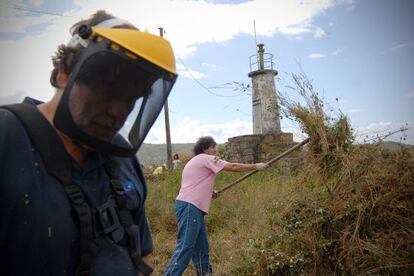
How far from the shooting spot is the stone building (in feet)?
22.9

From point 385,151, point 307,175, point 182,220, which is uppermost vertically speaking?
point 385,151

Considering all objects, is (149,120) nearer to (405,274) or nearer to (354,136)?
(405,274)

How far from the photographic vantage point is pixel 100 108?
145 cm

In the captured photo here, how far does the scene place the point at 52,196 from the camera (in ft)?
4.27

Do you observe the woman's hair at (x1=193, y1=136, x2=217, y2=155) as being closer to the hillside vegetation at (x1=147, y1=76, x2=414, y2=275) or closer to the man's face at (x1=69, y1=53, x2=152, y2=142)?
the hillside vegetation at (x1=147, y1=76, x2=414, y2=275)

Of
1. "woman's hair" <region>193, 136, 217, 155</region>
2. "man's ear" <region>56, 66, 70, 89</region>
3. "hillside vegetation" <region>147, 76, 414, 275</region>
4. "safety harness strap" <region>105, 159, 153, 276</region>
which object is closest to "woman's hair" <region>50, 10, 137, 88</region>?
"man's ear" <region>56, 66, 70, 89</region>

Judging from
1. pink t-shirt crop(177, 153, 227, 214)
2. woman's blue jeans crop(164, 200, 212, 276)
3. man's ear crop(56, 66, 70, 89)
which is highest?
man's ear crop(56, 66, 70, 89)

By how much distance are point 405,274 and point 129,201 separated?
3.09 meters

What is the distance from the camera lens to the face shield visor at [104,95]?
1399 millimetres

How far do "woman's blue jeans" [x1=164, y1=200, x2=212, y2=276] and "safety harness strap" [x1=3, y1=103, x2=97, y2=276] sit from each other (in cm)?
348

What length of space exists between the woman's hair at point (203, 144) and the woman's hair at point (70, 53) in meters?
3.82

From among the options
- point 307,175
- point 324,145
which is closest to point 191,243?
point 307,175

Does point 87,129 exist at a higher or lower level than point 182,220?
higher

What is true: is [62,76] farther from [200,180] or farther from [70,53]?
[200,180]
